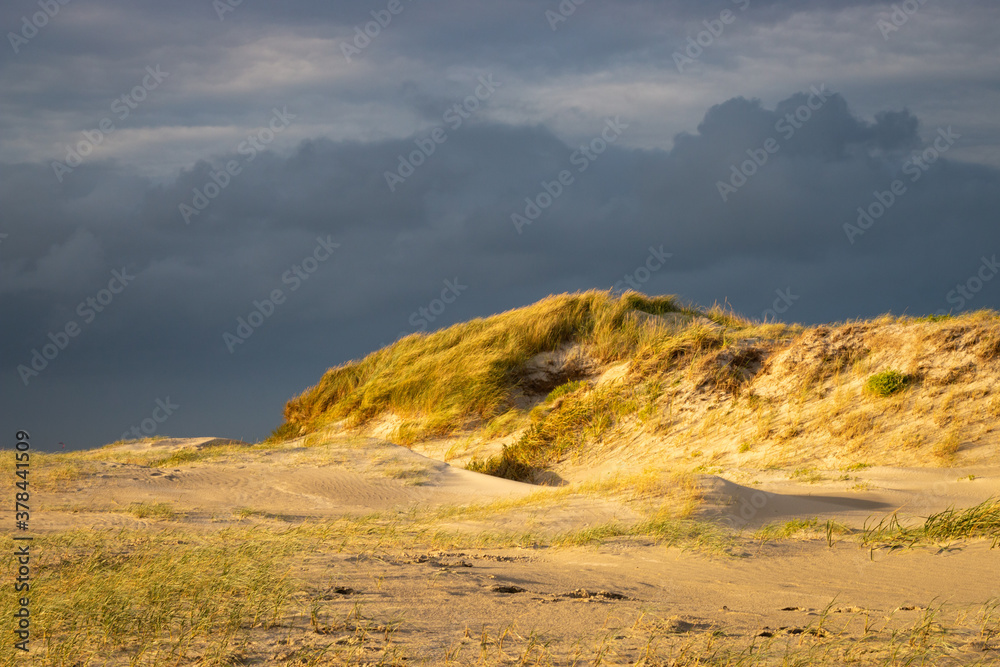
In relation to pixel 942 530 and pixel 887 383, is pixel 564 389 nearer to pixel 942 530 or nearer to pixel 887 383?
pixel 887 383

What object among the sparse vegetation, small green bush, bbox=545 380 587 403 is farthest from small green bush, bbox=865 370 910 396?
small green bush, bbox=545 380 587 403

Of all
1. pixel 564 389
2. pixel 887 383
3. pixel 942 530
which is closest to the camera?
pixel 942 530

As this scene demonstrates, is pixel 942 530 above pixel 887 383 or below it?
below

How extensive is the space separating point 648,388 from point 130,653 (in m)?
11.9

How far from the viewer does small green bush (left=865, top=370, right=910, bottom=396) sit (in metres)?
12.4

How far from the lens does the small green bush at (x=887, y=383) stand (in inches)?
486

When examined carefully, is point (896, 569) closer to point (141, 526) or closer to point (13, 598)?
point (13, 598)

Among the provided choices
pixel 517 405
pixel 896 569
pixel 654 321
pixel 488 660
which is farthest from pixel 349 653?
pixel 654 321

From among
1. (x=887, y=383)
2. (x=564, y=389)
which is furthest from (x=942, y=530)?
(x=564, y=389)

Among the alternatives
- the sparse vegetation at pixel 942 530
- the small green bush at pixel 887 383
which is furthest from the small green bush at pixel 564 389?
the sparse vegetation at pixel 942 530

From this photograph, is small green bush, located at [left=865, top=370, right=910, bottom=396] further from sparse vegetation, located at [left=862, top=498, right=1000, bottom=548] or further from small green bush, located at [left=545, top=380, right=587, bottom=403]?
small green bush, located at [left=545, top=380, right=587, bottom=403]

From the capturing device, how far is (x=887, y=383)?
12.4 m

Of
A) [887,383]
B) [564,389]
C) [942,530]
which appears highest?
[564,389]

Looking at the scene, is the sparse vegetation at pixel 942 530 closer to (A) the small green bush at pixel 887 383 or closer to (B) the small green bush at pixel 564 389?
(A) the small green bush at pixel 887 383
